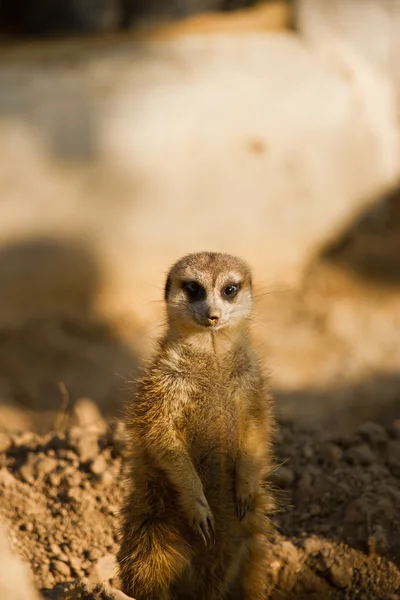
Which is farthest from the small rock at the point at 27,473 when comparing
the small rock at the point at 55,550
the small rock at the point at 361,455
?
the small rock at the point at 361,455

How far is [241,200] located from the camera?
5.75m

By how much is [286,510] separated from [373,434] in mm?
444

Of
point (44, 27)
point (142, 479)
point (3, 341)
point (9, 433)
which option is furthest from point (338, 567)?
point (44, 27)

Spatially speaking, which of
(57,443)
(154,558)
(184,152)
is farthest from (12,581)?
(184,152)

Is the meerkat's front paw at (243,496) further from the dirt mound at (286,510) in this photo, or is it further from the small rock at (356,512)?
the small rock at (356,512)

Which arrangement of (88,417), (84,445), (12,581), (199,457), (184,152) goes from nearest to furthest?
1. (12,581)
2. (199,457)
3. (84,445)
4. (88,417)
5. (184,152)

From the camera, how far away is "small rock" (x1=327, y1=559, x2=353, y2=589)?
292cm

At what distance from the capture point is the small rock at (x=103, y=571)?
2.91 metres

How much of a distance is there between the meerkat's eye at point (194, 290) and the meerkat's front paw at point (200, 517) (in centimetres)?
51

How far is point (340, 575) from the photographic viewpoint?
2922 mm

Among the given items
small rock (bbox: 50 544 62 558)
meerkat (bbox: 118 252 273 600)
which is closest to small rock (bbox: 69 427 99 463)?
small rock (bbox: 50 544 62 558)

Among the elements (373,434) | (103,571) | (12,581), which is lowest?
(103,571)

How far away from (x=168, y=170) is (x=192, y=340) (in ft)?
9.86

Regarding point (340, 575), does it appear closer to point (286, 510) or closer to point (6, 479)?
point (286, 510)
